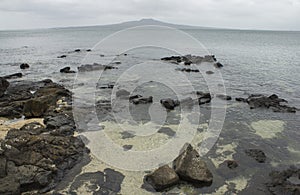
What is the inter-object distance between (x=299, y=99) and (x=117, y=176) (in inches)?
860

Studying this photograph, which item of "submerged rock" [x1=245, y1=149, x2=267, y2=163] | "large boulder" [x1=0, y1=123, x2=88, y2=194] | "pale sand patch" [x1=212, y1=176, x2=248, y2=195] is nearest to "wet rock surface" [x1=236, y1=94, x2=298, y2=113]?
"submerged rock" [x1=245, y1=149, x2=267, y2=163]

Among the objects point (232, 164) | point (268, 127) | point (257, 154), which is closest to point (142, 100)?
point (268, 127)

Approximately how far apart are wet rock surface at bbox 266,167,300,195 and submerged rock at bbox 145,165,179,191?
13.9ft

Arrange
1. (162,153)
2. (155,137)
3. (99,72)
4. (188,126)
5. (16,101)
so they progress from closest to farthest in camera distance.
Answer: (162,153)
(155,137)
(188,126)
(16,101)
(99,72)

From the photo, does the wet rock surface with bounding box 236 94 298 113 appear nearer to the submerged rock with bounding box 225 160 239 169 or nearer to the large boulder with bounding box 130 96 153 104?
the large boulder with bounding box 130 96 153 104

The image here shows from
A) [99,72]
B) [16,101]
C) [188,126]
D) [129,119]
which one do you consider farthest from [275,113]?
[99,72]

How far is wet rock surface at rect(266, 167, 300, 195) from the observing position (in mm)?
11164

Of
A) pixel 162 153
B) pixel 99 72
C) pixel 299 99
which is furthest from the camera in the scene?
pixel 99 72

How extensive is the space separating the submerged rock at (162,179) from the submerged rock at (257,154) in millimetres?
5129

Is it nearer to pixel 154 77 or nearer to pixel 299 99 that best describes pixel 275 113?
pixel 299 99

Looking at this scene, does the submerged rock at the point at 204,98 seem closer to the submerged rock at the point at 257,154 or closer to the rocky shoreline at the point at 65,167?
the rocky shoreline at the point at 65,167

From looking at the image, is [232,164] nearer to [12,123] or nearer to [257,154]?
[257,154]

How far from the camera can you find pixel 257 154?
14.5m

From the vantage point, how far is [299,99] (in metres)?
26.4
